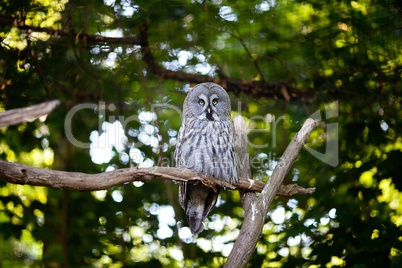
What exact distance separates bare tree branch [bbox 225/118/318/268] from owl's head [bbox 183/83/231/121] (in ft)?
2.45

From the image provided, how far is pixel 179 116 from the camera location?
3.80 metres

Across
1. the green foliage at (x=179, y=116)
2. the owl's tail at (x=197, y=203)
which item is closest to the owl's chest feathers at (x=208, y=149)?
the owl's tail at (x=197, y=203)

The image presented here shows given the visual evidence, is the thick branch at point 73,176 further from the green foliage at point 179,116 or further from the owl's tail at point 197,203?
the green foliage at point 179,116

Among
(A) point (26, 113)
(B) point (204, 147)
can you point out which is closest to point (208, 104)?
(B) point (204, 147)

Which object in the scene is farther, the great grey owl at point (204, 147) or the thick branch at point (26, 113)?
the great grey owl at point (204, 147)

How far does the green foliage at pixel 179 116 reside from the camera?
2992mm

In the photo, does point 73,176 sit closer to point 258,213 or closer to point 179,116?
point 258,213

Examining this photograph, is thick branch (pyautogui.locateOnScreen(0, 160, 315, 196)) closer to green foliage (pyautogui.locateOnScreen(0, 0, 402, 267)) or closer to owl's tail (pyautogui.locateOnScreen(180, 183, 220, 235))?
owl's tail (pyautogui.locateOnScreen(180, 183, 220, 235))

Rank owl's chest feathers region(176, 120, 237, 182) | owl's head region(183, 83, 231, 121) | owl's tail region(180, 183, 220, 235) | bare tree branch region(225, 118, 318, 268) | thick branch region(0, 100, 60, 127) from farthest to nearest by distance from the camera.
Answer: owl's head region(183, 83, 231, 121), owl's tail region(180, 183, 220, 235), owl's chest feathers region(176, 120, 237, 182), bare tree branch region(225, 118, 318, 268), thick branch region(0, 100, 60, 127)

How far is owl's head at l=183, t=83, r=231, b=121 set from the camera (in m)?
2.96

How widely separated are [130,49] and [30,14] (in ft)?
2.81

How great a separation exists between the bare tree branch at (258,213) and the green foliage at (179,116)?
0.61m

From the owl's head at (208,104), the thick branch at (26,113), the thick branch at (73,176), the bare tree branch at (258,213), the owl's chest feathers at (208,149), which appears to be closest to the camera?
the thick branch at (26,113)

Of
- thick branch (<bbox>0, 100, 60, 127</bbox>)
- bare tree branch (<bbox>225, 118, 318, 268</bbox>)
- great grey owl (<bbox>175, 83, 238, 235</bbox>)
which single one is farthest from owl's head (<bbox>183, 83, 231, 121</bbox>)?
thick branch (<bbox>0, 100, 60, 127</bbox>)
